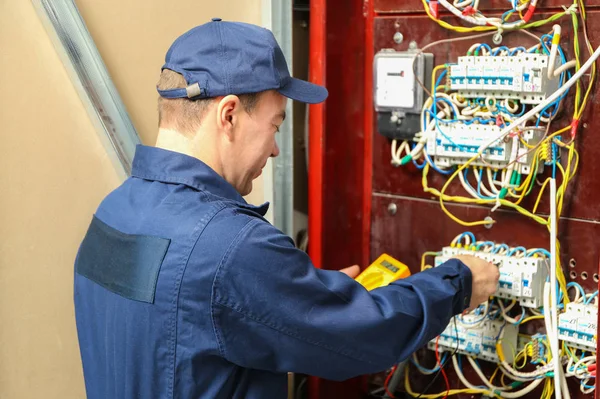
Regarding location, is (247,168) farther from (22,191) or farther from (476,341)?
(476,341)

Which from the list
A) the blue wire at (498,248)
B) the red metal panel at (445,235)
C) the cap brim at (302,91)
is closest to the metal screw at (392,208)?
the red metal panel at (445,235)

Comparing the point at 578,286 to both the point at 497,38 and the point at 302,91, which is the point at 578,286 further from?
the point at 302,91

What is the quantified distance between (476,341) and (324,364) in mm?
740

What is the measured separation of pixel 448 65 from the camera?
6.57 feet

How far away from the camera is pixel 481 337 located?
2.02 metres

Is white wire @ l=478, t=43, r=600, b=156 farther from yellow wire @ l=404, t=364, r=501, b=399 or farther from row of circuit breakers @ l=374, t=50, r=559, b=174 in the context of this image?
yellow wire @ l=404, t=364, r=501, b=399

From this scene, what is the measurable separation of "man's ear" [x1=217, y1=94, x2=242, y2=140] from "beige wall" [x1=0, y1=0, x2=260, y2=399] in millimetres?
508

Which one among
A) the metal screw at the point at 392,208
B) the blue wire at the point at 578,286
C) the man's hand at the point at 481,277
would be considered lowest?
the blue wire at the point at 578,286

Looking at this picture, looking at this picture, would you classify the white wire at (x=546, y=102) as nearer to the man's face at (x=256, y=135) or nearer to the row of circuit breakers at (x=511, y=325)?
→ the row of circuit breakers at (x=511, y=325)

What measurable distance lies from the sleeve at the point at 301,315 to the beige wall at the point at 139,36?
2.35ft

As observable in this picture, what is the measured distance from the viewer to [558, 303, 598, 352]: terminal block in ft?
5.88

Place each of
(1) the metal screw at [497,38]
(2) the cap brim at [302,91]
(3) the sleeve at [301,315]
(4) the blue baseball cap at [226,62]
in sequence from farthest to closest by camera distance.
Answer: (1) the metal screw at [497,38]
(2) the cap brim at [302,91]
(4) the blue baseball cap at [226,62]
(3) the sleeve at [301,315]

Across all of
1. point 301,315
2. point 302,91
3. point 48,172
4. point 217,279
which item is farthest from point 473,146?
point 48,172

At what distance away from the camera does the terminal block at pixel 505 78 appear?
181cm
